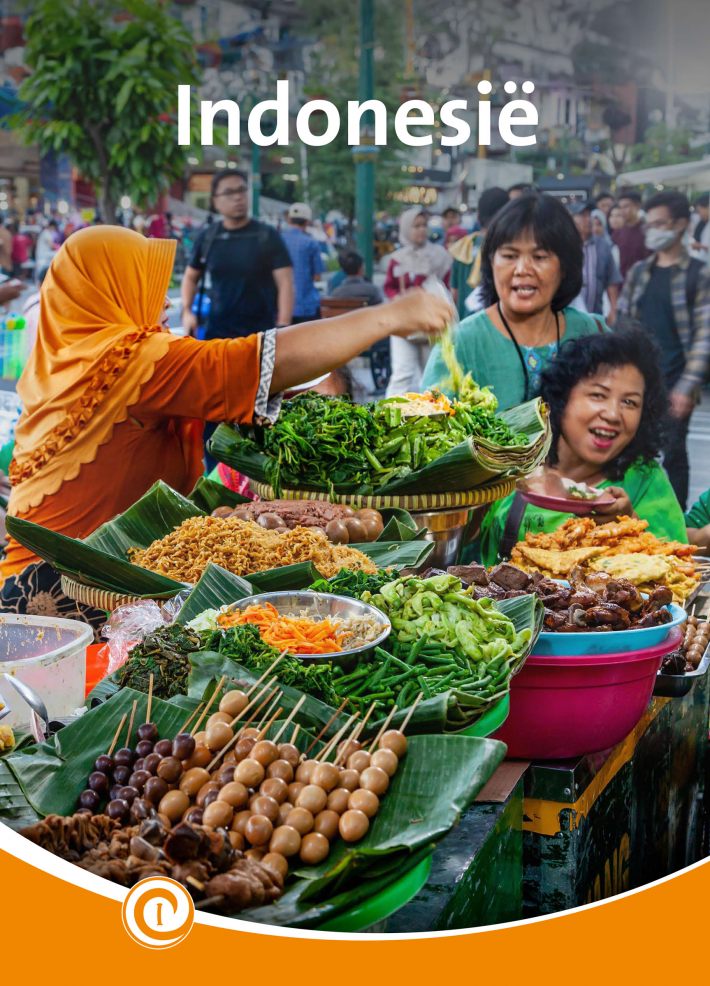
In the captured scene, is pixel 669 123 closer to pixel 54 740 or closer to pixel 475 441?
pixel 475 441

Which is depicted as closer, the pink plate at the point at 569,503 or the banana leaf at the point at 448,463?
the banana leaf at the point at 448,463

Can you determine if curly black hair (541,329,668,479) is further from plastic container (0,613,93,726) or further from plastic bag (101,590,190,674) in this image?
plastic container (0,613,93,726)

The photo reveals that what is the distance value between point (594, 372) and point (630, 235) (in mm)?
880

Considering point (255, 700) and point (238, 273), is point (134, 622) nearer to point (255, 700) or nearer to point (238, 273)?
point (255, 700)

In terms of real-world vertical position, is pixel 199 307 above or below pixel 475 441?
above

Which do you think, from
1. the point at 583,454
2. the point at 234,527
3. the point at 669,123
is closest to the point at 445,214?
the point at 669,123

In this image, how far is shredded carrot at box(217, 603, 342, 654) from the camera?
5.60 feet

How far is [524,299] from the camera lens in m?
4.58

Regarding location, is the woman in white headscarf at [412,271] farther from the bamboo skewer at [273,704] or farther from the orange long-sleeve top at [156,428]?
the bamboo skewer at [273,704]

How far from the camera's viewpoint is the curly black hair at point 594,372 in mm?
4367

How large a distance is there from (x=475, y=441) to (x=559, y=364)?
1.46m

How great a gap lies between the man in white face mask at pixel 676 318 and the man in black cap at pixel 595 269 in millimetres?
119

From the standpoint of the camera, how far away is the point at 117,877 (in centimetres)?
123

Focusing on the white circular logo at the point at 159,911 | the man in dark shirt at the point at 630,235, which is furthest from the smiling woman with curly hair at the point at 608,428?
the white circular logo at the point at 159,911
